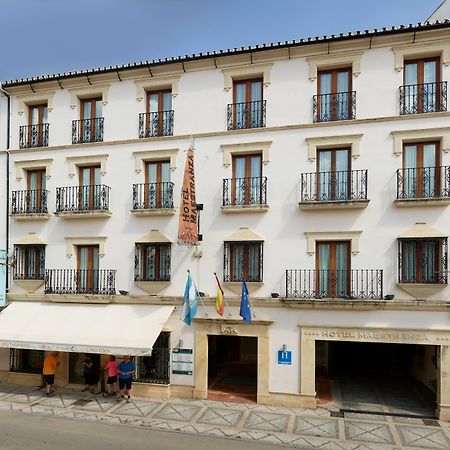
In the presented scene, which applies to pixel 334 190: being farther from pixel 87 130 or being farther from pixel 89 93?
pixel 89 93

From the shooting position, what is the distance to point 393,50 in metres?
13.9

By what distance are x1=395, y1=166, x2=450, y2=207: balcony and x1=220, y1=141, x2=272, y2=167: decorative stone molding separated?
465cm

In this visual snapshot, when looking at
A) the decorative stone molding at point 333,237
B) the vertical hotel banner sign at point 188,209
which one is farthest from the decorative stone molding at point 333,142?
the vertical hotel banner sign at point 188,209

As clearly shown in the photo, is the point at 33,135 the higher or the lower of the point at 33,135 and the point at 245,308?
the higher

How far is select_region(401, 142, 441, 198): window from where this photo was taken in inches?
526

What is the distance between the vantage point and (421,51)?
13.6m

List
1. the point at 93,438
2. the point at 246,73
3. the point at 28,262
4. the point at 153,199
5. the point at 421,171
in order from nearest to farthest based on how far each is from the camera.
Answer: the point at 93,438 < the point at 421,171 < the point at 246,73 < the point at 153,199 < the point at 28,262

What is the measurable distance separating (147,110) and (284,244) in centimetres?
781

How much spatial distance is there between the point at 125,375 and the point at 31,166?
9.70 meters

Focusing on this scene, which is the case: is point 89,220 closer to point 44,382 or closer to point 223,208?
point 223,208

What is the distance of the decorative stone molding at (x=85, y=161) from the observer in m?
16.3

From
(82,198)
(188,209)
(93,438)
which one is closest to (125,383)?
(93,438)

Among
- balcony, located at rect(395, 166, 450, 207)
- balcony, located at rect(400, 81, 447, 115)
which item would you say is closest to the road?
balcony, located at rect(395, 166, 450, 207)

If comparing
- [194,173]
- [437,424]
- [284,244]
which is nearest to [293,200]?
[284,244]
